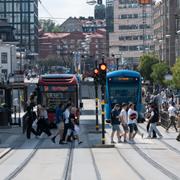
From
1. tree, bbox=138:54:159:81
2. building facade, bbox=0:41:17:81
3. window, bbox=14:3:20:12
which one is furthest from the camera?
window, bbox=14:3:20:12

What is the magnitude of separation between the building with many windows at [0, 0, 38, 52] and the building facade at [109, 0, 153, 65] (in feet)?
66.9

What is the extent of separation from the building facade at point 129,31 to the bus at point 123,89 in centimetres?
11018

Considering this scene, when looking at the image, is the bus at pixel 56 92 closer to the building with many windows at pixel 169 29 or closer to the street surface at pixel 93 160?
the street surface at pixel 93 160

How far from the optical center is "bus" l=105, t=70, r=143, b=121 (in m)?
46.1

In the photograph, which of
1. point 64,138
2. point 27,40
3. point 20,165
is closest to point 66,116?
point 64,138

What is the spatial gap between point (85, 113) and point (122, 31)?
100240mm

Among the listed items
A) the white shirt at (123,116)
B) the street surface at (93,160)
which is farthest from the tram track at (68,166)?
the white shirt at (123,116)

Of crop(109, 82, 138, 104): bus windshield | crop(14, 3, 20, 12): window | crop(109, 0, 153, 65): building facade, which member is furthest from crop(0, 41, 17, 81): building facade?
crop(14, 3, 20, 12): window

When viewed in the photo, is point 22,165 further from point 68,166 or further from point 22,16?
point 22,16

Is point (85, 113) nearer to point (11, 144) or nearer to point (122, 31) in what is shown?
point (11, 144)

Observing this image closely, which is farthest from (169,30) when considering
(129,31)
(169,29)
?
(129,31)

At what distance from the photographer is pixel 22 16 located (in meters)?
173

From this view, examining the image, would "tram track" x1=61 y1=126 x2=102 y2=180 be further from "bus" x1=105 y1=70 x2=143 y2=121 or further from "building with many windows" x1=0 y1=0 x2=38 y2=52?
"building with many windows" x1=0 y1=0 x2=38 y2=52

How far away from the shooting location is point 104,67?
30.6m
